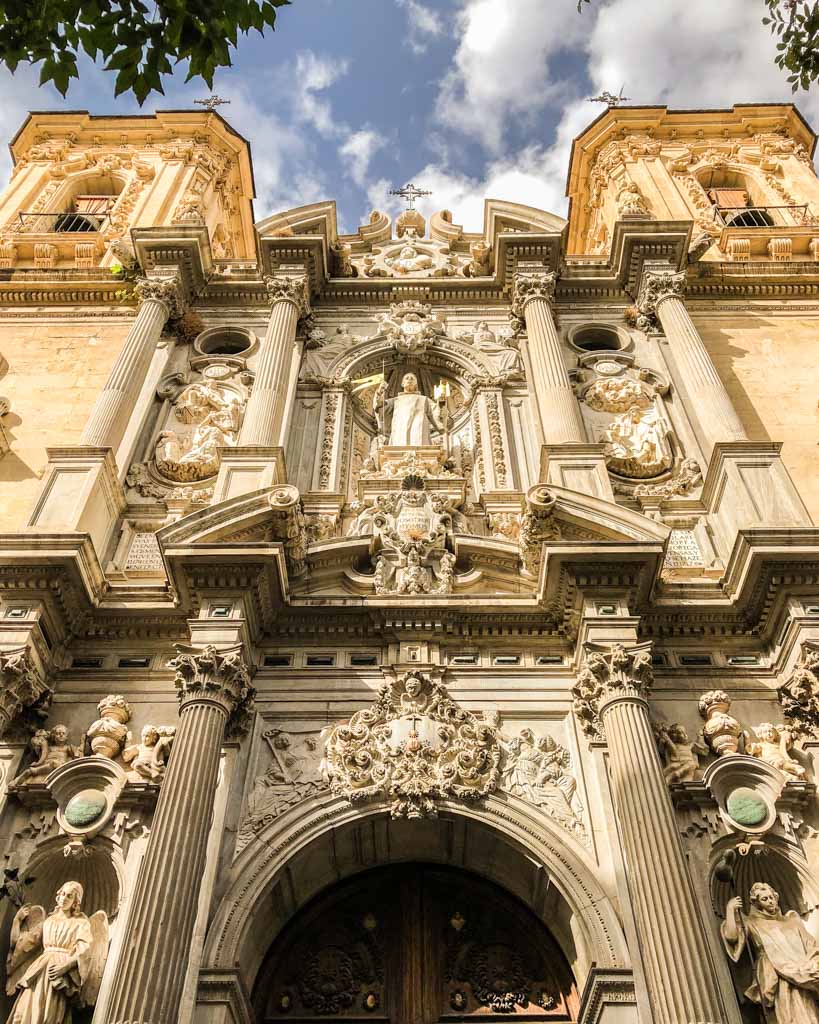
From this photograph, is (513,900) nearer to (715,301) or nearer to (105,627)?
(105,627)

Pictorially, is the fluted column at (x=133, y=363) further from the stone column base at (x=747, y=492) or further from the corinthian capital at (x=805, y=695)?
the corinthian capital at (x=805, y=695)

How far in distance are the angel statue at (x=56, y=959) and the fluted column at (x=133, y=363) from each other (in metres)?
6.15

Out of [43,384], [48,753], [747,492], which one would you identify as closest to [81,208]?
[43,384]

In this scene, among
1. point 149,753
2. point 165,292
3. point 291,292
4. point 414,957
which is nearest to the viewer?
point 414,957

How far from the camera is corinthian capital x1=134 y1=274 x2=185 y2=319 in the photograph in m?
15.7

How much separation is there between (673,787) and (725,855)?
76 centimetres

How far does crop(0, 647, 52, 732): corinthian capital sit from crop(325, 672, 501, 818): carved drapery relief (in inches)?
122

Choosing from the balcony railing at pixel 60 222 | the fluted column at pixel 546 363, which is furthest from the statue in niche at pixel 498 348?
the balcony railing at pixel 60 222

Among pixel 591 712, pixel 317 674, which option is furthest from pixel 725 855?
pixel 317 674

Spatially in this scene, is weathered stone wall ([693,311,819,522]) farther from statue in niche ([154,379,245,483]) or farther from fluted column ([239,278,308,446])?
statue in niche ([154,379,245,483])

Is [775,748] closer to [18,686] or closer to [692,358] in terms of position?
[692,358]

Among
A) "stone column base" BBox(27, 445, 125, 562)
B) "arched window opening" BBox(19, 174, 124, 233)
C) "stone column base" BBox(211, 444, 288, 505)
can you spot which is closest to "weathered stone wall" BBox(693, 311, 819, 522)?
"stone column base" BBox(211, 444, 288, 505)

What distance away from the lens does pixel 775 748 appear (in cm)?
973

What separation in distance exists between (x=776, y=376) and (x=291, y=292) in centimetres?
797
